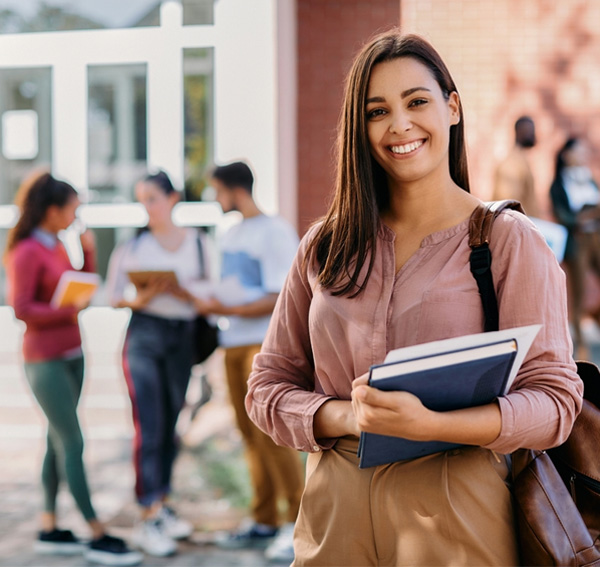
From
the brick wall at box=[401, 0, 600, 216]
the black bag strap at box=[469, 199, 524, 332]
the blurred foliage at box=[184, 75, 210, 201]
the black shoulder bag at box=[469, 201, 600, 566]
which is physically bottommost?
the black shoulder bag at box=[469, 201, 600, 566]

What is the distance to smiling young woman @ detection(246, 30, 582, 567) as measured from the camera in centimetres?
155

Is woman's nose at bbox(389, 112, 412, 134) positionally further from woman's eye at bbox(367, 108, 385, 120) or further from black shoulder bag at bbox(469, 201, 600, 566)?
black shoulder bag at bbox(469, 201, 600, 566)

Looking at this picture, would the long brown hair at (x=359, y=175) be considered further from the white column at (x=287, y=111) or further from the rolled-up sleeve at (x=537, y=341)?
the white column at (x=287, y=111)

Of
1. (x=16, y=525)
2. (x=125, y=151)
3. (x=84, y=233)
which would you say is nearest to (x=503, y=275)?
(x=84, y=233)

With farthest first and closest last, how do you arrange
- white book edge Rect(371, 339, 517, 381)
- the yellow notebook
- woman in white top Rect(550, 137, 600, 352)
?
woman in white top Rect(550, 137, 600, 352)
the yellow notebook
white book edge Rect(371, 339, 517, 381)

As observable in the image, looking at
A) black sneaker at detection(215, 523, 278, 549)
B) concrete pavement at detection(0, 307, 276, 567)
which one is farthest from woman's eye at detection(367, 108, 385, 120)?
black sneaker at detection(215, 523, 278, 549)

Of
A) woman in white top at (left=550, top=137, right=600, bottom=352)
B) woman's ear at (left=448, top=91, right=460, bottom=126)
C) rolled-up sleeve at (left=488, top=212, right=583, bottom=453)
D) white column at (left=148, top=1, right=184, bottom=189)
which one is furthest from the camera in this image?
woman in white top at (left=550, top=137, right=600, bottom=352)

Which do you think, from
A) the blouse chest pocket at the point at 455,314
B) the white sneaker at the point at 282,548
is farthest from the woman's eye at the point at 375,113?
the white sneaker at the point at 282,548

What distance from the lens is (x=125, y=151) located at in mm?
6172

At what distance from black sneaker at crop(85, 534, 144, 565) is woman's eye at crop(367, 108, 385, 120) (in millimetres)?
3314

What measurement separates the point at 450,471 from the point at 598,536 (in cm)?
32

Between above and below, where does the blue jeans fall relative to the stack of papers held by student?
below

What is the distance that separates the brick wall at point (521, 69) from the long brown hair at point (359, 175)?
6002mm

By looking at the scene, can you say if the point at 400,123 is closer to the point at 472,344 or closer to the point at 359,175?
the point at 359,175
